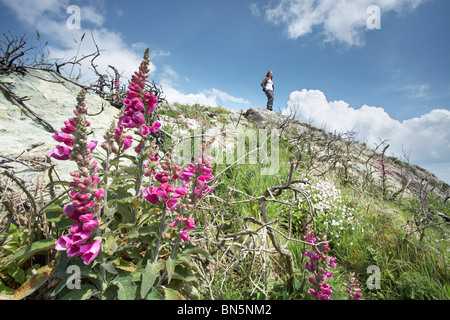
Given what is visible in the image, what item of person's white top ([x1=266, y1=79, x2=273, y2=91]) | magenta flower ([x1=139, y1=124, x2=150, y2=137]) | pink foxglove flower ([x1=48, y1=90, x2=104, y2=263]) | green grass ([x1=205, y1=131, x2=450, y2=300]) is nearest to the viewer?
pink foxglove flower ([x1=48, y1=90, x2=104, y2=263])

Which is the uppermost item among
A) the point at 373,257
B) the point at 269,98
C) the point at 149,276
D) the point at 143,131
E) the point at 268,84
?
the point at 268,84

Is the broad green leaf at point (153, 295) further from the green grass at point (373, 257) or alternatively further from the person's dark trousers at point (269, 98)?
the person's dark trousers at point (269, 98)

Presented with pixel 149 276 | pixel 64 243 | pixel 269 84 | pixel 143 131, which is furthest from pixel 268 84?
pixel 64 243

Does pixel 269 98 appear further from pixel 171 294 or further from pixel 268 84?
pixel 171 294

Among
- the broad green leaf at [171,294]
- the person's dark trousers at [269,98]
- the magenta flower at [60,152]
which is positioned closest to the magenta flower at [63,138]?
the magenta flower at [60,152]

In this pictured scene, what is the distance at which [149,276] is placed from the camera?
4.15 ft

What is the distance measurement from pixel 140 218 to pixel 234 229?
1455 millimetres

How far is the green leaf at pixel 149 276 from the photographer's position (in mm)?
1183

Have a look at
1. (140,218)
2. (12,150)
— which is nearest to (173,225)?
(140,218)

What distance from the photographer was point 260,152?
514 centimetres

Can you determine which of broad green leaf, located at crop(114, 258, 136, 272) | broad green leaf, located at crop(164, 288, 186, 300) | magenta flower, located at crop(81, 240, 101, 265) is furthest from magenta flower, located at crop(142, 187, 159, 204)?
broad green leaf, located at crop(164, 288, 186, 300)

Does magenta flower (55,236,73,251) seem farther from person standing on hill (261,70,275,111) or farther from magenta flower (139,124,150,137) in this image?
person standing on hill (261,70,275,111)

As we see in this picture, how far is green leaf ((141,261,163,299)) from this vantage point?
118cm
